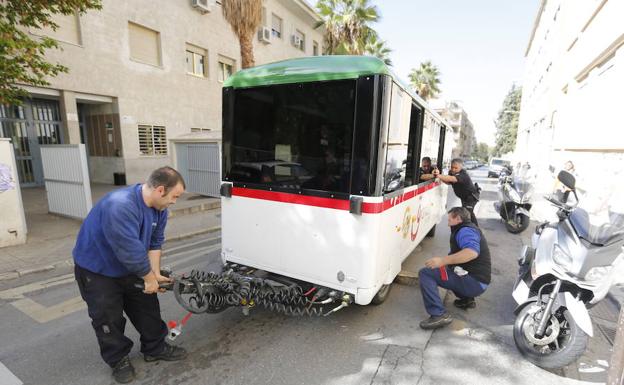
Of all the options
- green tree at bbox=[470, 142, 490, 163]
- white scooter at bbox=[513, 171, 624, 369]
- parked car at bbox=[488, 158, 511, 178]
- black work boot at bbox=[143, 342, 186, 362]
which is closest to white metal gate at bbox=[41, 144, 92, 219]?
black work boot at bbox=[143, 342, 186, 362]

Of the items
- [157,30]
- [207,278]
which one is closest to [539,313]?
[207,278]

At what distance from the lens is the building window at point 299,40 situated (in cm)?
2101

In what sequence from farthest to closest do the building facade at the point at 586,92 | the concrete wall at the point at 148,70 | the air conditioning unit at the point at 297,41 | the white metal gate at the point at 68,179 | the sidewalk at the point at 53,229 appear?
the air conditioning unit at the point at 297,41, the concrete wall at the point at 148,70, the building facade at the point at 586,92, the white metal gate at the point at 68,179, the sidewalk at the point at 53,229

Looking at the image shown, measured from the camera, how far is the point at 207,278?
2.93 m

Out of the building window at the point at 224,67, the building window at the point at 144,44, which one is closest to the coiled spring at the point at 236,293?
the building window at the point at 144,44

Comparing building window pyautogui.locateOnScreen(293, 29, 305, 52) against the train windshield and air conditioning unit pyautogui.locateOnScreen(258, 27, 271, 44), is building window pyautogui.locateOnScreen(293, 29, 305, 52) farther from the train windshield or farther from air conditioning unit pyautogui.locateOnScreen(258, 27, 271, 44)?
the train windshield

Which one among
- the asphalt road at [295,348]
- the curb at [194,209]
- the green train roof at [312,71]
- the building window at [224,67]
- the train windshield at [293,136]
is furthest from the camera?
the building window at [224,67]

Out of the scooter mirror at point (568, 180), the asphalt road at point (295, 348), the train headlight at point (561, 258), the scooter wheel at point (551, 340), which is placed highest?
the scooter mirror at point (568, 180)

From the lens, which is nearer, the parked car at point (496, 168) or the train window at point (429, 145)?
the train window at point (429, 145)

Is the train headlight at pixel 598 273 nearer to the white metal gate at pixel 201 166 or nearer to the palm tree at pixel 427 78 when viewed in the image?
the white metal gate at pixel 201 166

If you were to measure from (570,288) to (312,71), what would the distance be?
10.2 feet

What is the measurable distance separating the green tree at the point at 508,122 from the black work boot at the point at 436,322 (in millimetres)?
53599

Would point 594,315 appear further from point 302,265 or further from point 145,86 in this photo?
point 145,86

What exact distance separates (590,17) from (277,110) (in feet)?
42.3
